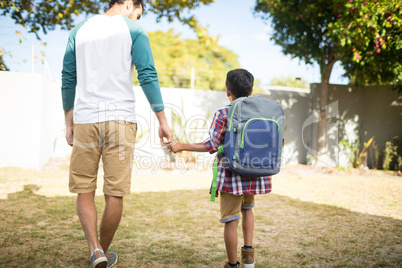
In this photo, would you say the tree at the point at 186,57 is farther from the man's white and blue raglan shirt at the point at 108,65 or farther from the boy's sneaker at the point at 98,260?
the boy's sneaker at the point at 98,260

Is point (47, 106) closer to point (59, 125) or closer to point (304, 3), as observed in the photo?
point (59, 125)

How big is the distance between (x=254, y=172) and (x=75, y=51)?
4.48 feet

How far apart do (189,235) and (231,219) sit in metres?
1.04

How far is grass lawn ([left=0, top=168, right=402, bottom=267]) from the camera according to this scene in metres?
2.44

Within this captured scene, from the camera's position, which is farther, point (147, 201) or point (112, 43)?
point (147, 201)

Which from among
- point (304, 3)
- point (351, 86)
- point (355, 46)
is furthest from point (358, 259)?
point (351, 86)

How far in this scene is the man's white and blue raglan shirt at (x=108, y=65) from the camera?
200 centimetres

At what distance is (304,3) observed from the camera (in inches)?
259

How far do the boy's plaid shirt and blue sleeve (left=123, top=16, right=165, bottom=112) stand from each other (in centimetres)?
38

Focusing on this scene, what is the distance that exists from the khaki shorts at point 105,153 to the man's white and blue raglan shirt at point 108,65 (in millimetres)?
57

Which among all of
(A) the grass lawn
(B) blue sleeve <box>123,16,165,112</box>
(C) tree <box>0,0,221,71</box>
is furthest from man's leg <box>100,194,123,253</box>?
(C) tree <box>0,0,221,71</box>

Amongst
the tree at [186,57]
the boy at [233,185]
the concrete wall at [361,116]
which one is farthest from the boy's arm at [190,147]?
the tree at [186,57]

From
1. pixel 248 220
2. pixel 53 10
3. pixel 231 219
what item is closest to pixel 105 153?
pixel 231 219

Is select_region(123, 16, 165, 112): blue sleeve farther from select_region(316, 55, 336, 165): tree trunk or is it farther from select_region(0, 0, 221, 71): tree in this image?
select_region(316, 55, 336, 165): tree trunk
